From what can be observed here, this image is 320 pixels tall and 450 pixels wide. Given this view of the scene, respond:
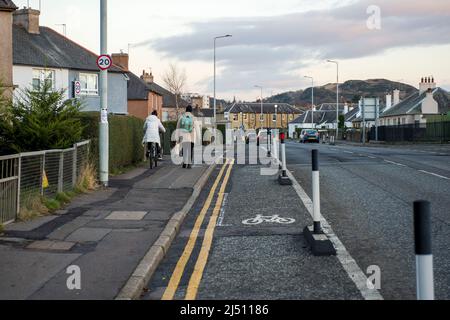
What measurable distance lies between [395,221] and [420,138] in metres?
45.8

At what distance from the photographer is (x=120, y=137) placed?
679 inches

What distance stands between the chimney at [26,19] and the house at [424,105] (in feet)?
145

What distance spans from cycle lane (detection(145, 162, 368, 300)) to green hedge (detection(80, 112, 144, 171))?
4.94 metres

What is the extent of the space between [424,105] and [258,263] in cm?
6722

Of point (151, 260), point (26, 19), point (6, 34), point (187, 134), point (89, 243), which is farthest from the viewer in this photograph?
point (26, 19)

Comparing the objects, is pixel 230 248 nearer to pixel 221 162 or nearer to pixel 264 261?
pixel 264 261

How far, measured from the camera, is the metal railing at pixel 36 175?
9.16 metres

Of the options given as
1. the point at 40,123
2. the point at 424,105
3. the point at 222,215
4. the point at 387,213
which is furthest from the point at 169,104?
the point at 387,213

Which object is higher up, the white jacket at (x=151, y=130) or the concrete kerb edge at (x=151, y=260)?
the white jacket at (x=151, y=130)

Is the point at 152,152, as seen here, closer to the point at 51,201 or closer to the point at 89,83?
the point at 51,201

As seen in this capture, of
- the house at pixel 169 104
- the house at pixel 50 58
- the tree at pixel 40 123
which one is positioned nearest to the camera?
the tree at pixel 40 123

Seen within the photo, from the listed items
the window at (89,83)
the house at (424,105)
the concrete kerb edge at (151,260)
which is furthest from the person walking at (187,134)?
the house at (424,105)

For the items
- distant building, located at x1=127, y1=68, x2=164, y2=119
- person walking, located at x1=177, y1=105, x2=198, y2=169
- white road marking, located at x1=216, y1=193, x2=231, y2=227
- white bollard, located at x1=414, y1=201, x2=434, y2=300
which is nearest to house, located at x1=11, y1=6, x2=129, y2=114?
distant building, located at x1=127, y1=68, x2=164, y2=119

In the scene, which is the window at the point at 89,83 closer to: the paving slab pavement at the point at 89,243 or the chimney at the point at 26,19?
the chimney at the point at 26,19
